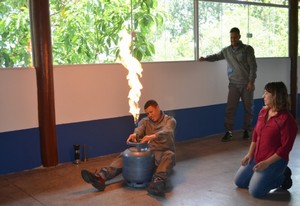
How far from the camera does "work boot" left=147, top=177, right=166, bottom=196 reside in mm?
3543

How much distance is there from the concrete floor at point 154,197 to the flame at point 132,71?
744mm

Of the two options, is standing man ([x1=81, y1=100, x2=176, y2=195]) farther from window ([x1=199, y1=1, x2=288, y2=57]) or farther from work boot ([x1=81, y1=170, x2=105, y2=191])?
window ([x1=199, y1=1, x2=288, y2=57])

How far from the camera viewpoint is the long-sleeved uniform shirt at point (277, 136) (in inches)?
134

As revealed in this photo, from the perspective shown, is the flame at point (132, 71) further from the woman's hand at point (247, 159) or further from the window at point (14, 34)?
the woman's hand at point (247, 159)

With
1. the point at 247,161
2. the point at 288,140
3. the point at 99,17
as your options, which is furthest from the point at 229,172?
the point at 99,17

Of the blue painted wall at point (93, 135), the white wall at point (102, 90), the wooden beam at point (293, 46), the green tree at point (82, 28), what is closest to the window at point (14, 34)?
the green tree at point (82, 28)

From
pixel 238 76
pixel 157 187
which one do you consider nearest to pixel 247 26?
pixel 238 76

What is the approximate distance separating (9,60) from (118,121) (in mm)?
1578

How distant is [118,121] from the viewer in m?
5.18

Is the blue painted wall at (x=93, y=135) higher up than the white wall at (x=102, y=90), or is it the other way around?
the white wall at (x=102, y=90)

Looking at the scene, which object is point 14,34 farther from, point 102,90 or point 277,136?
point 277,136

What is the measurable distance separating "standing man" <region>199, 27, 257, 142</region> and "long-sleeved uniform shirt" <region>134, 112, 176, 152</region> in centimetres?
201

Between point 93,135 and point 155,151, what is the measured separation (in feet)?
3.99

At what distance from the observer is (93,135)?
4.95 m
